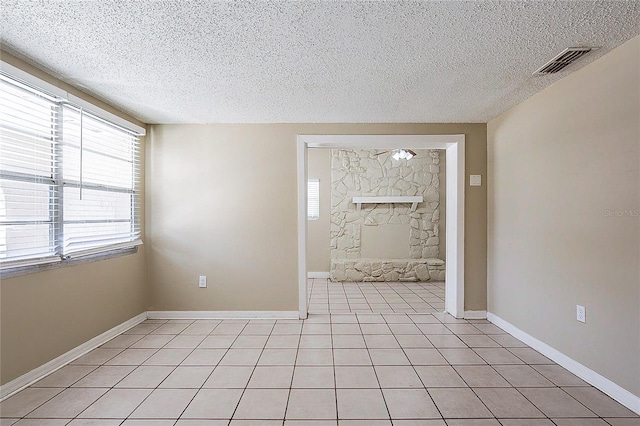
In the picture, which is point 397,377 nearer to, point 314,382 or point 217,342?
point 314,382

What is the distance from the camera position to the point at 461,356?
8.89 feet

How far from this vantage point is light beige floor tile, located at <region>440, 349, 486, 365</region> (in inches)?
102

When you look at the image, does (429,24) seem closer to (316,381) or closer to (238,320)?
(316,381)

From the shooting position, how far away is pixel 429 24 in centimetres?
179

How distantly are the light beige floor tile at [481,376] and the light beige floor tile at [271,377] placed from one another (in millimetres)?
1263

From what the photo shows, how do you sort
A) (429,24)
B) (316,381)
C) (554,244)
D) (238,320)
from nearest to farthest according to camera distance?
(429,24)
(316,381)
(554,244)
(238,320)

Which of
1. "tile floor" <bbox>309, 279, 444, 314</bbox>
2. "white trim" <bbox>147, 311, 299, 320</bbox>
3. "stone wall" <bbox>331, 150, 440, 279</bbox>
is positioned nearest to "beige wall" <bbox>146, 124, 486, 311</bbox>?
"white trim" <bbox>147, 311, 299, 320</bbox>

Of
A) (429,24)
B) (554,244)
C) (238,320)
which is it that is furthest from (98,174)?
(554,244)

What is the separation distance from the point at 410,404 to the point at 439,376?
463 millimetres

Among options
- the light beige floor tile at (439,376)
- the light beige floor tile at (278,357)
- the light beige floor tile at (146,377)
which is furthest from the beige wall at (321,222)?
the light beige floor tile at (146,377)

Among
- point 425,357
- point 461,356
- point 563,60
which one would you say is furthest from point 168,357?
point 563,60

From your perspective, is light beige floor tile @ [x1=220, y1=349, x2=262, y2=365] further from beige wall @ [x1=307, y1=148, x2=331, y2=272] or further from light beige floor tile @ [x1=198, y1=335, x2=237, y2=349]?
beige wall @ [x1=307, y1=148, x2=331, y2=272]

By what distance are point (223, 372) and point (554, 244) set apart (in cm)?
279

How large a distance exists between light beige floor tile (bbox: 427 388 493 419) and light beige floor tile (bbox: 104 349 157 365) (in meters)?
2.23
